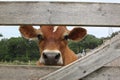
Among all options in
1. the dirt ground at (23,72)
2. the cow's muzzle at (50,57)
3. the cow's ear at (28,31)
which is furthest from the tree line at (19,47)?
the dirt ground at (23,72)

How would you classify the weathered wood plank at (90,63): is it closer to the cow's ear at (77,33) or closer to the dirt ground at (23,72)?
the dirt ground at (23,72)

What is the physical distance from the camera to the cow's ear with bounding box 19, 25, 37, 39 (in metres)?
7.27

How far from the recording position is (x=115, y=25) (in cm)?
439

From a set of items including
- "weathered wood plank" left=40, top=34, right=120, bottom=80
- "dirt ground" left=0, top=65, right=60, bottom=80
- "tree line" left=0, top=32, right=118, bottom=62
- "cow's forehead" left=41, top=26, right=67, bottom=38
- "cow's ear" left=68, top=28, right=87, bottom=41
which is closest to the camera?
"weathered wood plank" left=40, top=34, right=120, bottom=80

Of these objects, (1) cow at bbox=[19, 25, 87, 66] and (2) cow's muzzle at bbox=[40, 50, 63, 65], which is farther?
(1) cow at bbox=[19, 25, 87, 66]

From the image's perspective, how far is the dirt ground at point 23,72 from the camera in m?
4.55

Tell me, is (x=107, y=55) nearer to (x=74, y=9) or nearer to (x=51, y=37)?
(x=74, y=9)

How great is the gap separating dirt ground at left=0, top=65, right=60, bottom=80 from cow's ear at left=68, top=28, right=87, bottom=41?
273cm

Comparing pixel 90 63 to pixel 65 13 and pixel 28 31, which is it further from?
pixel 28 31

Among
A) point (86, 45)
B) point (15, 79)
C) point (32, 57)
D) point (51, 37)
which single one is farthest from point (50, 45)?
point (86, 45)

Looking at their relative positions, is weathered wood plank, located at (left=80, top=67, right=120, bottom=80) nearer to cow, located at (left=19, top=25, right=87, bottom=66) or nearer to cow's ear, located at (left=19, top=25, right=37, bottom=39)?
cow, located at (left=19, top=25, right=87, bottom=66)

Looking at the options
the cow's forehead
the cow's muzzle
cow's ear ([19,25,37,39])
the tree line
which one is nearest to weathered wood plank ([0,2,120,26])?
the cow's muzzle

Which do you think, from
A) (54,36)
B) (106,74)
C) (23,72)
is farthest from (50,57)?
(106,74)

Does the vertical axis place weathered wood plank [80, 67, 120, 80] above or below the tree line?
above
